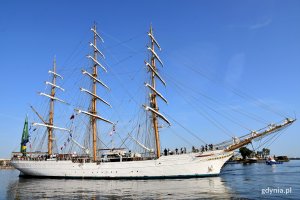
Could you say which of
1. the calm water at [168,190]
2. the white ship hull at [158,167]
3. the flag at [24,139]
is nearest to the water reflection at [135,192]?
the calm water at [168,190]

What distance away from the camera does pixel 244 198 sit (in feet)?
85.0

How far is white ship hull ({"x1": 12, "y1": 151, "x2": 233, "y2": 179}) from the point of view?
47969mm

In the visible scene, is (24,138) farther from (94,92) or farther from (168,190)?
(168,190)

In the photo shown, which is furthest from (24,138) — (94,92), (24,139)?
(94,92)

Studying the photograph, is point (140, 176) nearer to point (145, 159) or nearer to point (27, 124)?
point (145, 159)

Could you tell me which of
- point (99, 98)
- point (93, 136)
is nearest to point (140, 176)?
point (93, 136)

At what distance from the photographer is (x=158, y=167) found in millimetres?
49094

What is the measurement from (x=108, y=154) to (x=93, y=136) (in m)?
7.02

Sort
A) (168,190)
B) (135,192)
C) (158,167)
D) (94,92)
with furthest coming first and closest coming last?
(94,92)
(158,167)
(168,190)
(135,192)

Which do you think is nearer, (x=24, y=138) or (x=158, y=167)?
(x=158, y=167)

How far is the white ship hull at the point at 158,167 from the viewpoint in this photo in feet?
157

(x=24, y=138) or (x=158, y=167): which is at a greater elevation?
(x=24, y=138)

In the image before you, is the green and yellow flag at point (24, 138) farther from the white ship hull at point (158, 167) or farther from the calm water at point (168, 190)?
the calm water at point (168, 190)

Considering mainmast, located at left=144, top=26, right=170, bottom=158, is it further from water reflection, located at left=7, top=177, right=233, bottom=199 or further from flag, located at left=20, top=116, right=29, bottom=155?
flag, located at left=20, top=116, right=29, bottom=155
